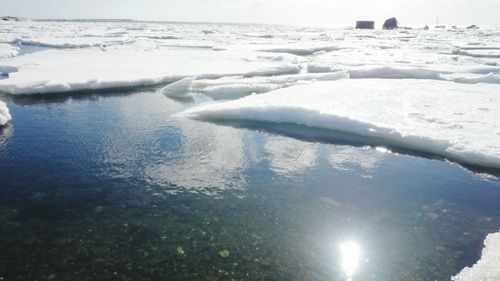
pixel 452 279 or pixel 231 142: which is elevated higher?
pixel 231 142

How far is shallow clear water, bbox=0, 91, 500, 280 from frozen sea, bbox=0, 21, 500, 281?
21mm

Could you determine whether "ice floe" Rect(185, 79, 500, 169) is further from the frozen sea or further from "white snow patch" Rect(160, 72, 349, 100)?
"white snow patch" Rect(160, 72, 349, 100)

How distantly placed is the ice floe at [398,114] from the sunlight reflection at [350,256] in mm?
3291

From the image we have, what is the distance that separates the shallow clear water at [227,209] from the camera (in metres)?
3.87

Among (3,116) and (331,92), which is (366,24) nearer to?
(331,92)

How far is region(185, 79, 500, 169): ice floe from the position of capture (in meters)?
6.75

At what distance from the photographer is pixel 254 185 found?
221 inches

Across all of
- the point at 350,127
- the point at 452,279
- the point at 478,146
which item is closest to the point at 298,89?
the point at 350,127

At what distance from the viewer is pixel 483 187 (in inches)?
224

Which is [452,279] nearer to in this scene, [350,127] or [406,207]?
[406,207]

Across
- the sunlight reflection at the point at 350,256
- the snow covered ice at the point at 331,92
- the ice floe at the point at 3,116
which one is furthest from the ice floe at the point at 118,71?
the sunlight reflection at the point at 350,256

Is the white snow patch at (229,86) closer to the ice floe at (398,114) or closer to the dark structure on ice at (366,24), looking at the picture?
the ice floe at (398,114)

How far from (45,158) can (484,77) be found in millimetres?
13290

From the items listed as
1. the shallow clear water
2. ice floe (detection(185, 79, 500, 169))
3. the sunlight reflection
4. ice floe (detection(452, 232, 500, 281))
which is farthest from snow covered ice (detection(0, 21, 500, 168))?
the sunlight reflection
